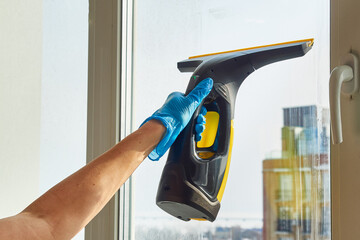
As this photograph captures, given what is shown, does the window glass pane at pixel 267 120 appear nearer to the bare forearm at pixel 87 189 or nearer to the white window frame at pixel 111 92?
the white window frame at pixel 111 92

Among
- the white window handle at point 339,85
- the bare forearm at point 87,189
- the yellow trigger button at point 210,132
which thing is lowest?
the bare forearm at point 87,189

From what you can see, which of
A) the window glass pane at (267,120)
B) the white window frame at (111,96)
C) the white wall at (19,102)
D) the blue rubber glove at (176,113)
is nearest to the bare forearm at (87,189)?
the blue rubber glove at (176,113)

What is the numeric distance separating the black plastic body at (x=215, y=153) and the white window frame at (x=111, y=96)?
32cm

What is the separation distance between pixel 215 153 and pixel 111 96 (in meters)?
0.40

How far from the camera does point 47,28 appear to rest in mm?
1536

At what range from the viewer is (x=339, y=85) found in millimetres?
851

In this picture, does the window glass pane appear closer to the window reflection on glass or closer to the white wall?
the window reflection on glass

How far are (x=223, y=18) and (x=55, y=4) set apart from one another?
643 millimetres

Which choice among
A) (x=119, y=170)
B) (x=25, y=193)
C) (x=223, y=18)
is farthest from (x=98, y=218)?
(x=223, y=18)

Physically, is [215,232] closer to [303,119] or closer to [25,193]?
[303,119]

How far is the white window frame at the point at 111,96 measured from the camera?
4.25ft

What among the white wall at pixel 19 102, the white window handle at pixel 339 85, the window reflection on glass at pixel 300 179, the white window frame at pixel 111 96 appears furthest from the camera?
the white wall at pixel 19 102

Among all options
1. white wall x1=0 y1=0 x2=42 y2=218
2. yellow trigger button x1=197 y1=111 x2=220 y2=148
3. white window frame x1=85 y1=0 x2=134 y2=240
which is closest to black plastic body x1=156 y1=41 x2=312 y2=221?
yellow trigger button x1=197 y1=111 x2=220 y2=148

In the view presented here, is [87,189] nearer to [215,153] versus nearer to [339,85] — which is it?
[215,153]
